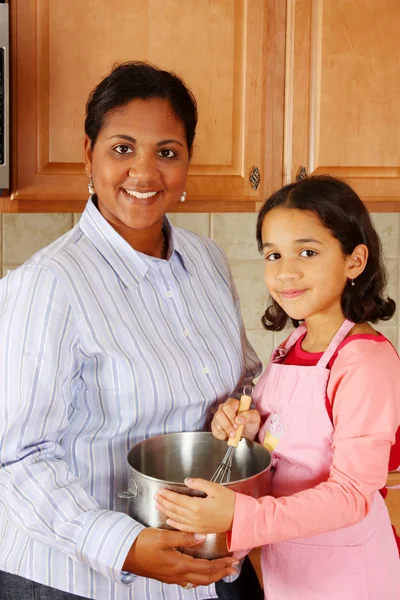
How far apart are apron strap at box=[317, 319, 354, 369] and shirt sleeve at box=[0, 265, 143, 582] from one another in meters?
0.35

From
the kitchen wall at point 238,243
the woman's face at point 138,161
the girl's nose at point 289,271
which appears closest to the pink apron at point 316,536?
the girl's nose at point 289,271

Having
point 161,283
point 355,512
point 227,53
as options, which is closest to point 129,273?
point 161,283

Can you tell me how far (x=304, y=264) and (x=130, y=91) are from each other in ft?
1.26

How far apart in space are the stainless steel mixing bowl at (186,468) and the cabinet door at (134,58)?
0.64 metres

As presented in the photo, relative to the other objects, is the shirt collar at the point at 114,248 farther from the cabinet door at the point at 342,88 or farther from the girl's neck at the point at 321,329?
the cabinet door at the point at 342,88

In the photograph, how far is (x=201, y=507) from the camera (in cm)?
101

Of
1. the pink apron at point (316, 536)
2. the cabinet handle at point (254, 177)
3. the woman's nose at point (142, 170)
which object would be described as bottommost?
the pink apron at point (316, 536)

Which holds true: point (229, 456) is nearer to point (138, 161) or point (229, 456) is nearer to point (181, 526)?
point (181, 526)

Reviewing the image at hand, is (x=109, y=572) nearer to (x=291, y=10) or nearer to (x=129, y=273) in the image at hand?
Answer: (x=129, y=273)

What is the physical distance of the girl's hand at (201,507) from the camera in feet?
3.32

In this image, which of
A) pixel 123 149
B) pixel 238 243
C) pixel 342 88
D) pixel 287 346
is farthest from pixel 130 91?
pixel 238 243

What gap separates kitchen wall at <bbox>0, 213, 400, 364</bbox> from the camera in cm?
198

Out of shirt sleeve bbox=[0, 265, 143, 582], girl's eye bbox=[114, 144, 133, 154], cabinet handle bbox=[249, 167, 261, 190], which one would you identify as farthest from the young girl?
cabinet handle bbox=[249, 167, 261, 190]

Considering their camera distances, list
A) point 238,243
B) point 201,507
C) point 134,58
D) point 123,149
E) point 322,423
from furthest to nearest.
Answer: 1. point 238,243
2. point 134,58
3. point 123,149
4. point 322,423
5. point 201,507
